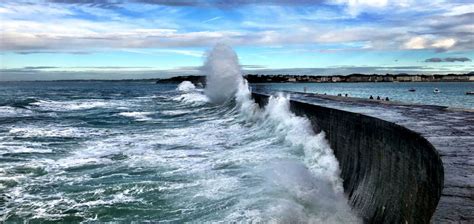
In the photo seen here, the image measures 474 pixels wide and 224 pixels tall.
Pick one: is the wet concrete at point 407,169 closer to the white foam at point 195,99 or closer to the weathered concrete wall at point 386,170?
the weathered concrete wall at point 386,170

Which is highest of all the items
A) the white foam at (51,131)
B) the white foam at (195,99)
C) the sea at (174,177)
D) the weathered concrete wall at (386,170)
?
the weathered concrete wall at (386,170)

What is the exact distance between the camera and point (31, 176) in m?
9.70

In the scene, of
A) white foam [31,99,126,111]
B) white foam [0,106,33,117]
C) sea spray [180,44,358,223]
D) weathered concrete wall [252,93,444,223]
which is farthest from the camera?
white foam [31,99,126,111]

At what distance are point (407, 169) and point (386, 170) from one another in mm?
944

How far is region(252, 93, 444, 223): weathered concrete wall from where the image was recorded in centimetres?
499

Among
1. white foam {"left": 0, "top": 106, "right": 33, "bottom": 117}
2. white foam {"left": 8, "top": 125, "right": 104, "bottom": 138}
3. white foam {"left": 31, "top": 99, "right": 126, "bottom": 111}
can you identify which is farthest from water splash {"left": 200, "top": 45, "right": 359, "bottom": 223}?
white foam {"left": 31, "top": 99, "right": 126, "bottom": 111}

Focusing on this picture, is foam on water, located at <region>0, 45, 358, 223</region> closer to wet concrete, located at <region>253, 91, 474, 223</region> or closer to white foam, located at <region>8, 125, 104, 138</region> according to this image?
white foam, located at <region>8, 125, 104, 138</region>

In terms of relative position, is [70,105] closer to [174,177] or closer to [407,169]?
[174,177]

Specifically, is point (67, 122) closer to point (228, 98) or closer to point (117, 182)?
point (117, 182)

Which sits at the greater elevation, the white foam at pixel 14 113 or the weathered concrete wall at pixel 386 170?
the weathered concrete wall at pixel 386 170

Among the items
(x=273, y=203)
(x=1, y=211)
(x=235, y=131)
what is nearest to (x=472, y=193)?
(x=273, y=203)

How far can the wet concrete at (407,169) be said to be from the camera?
12.4 ft

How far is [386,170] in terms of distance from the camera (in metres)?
6.91

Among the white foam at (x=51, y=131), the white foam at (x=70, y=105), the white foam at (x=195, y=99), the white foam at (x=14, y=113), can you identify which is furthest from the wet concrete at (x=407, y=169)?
the white foam at (x=195, y=99)
